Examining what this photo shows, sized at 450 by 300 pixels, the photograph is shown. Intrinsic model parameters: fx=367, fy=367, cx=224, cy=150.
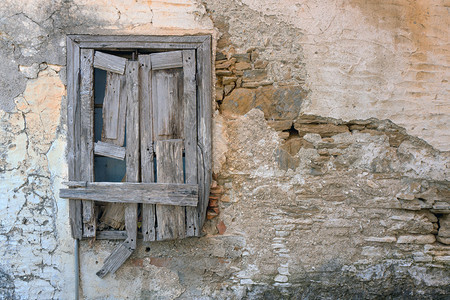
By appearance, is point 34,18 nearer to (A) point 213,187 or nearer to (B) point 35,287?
(A) point 213,187

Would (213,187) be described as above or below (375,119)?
below

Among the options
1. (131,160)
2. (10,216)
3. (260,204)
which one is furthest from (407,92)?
(10,216)

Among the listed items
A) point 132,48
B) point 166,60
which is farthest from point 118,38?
point 166,60

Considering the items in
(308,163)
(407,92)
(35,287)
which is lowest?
(35,287)

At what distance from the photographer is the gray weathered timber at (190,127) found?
115 inches

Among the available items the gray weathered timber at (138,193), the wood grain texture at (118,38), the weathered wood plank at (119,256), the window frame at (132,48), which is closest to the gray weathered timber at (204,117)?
the window frame at (132,48)

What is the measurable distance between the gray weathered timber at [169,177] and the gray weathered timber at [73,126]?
0.64m

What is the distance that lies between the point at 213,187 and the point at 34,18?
6.44 ft

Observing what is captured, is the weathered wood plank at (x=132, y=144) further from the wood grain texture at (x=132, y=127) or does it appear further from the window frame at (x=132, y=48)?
the window frame at (x=132, y=48)

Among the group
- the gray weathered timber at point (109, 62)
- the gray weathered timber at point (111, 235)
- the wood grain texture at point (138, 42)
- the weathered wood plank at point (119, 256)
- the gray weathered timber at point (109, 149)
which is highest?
the wood grain texture at point (138, 42)

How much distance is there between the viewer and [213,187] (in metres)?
3.00

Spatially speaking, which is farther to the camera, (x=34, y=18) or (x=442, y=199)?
(x=442, y=199)

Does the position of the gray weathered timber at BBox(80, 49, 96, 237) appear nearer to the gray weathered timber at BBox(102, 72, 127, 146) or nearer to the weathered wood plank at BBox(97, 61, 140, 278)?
the gray weathered timber at BBox(102, 72, 127, 146)

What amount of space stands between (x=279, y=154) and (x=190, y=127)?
2.52 ft
